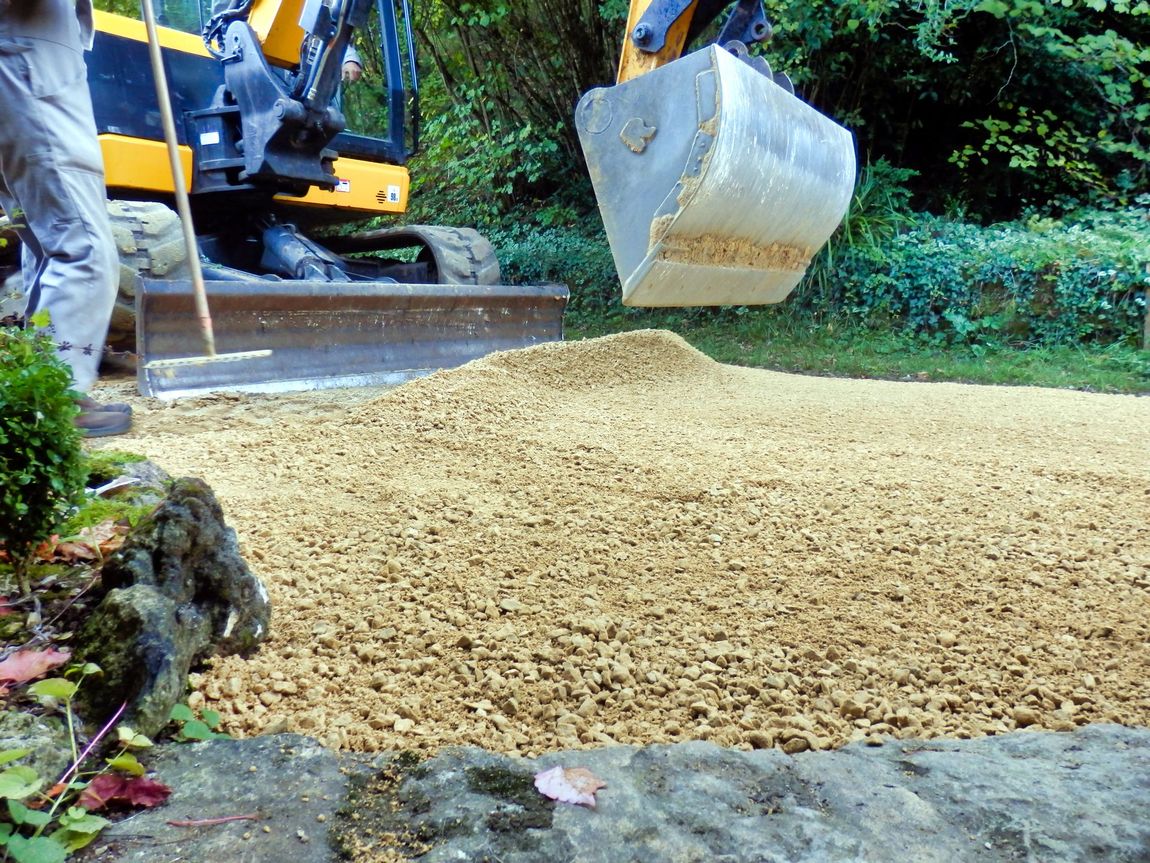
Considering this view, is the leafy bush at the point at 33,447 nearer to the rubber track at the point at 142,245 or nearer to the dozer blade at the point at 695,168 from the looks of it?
the dozer blade at the point at 695,168

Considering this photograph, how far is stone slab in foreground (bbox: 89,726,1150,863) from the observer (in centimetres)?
107

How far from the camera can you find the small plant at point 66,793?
1.00 metres

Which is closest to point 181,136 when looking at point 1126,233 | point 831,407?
point 831,407

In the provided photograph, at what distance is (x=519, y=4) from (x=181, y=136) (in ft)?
16.8

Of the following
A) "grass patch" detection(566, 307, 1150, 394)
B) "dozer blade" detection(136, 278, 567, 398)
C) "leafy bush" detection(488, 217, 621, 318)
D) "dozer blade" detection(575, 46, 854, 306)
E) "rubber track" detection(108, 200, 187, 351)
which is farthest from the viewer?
"leafy bush" detection(488, 217, 621, 318)

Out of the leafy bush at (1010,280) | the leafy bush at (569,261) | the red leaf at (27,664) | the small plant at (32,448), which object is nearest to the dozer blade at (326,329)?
the small plant at (32,448)

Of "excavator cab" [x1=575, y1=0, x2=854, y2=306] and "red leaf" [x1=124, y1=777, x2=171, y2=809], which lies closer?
"red leaf" [x1=124, y1=777, x2=171, y2=809]

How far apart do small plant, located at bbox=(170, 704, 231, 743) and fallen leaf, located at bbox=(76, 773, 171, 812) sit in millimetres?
144

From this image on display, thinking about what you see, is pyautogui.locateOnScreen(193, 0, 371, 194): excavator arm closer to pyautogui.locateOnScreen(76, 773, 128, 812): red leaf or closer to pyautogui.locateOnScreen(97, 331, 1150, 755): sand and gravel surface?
pyautogui.locateOnScreen(97, 331, 1150, 755): sand and gravel surface

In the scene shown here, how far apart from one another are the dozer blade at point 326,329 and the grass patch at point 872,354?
7.02 ft

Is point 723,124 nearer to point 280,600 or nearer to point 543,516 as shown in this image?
point 543,516

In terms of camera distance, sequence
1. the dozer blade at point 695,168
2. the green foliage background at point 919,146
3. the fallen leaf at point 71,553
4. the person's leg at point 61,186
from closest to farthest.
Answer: the fallen leaf at point 71,553 → the person's leg at point 61,186 → the dozer blade at point 695,168 → the green foliage background at point 919,146

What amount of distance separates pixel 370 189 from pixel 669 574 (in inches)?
190

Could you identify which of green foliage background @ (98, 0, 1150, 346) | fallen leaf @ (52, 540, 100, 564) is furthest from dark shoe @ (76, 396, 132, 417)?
green foliage background @ (98, 0, 1150, 346)
